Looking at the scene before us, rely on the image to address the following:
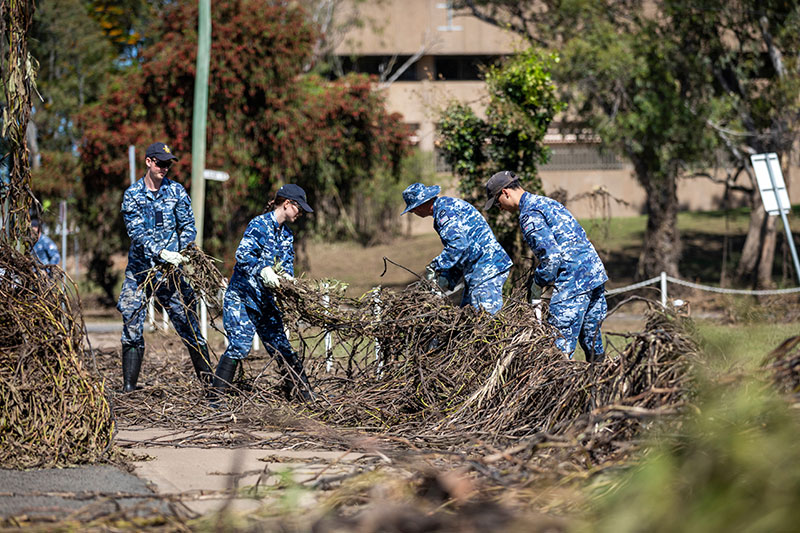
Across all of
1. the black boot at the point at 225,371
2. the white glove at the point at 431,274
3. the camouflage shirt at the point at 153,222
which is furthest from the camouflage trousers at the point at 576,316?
the camouflage shirt at the point at 153,222

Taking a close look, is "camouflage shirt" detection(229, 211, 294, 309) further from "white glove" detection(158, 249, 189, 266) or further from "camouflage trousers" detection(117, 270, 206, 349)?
"camouflage trousers" detection(117, 270, 206, 349)

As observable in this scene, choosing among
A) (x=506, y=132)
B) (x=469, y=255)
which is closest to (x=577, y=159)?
(x=506, y=132)

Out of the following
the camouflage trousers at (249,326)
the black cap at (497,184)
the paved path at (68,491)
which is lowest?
the paved path at (68,491)

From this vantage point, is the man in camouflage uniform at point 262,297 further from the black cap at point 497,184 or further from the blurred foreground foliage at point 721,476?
the blurred foreground foliage at point 721,476

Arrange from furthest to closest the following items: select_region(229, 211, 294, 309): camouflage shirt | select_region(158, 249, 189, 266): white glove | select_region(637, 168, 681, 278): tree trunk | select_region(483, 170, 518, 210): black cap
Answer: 1. select_region(637, 168, 681, 278): tree trunk
2. select_region(158, 249, 189, 266): white glove
3. select_region(229, 211, 294, 309): camouflage shirt
4. select_region(483, 170, 518, 210): black cap

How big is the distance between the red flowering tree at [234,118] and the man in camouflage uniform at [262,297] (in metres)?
11.6

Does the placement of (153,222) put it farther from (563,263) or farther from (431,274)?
(563,263)

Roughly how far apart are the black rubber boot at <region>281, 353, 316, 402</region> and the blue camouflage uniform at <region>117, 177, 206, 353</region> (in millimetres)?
913

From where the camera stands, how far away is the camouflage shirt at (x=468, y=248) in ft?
24.6

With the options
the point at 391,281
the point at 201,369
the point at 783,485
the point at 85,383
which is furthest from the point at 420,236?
the point at 783,485

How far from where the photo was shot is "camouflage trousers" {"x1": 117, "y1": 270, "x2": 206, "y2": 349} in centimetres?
792

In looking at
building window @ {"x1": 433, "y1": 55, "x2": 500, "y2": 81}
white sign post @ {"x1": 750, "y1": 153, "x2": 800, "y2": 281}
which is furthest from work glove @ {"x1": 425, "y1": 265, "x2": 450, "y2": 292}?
building window @ {"x1": 433, "y1": 55, "x2": 500, "y2": 81}

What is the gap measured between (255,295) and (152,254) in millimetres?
1001

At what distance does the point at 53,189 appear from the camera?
22.3m
